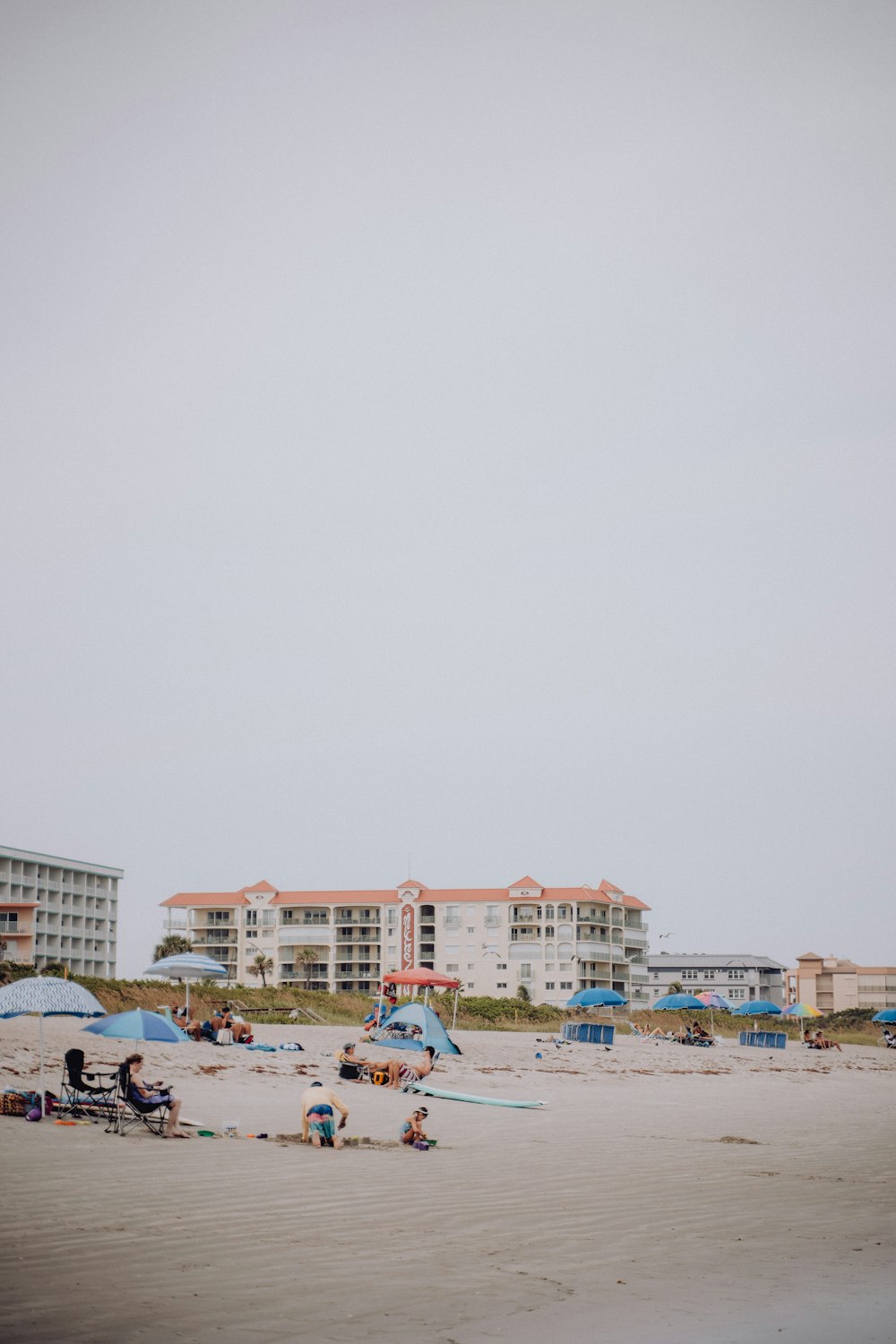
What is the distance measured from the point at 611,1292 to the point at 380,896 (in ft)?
360

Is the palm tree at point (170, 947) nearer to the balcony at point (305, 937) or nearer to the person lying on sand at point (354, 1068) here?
the balcony at point (305, 937)

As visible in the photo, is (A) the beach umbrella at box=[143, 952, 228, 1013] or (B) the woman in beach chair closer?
(B) the woman in beach chair

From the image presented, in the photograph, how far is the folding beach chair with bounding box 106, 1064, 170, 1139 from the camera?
14656 millimetres

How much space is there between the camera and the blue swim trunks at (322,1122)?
14406mm

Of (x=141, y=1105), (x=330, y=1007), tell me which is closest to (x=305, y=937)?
(x=330, y=1007)

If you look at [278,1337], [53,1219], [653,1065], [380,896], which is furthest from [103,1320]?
[380,896]

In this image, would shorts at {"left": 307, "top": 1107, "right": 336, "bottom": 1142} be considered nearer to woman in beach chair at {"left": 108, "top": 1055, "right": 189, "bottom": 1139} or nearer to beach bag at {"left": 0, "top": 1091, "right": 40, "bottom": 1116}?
woman in beach chair at {"left": 108, "top": 1055, "right": 189, "bottom": 1139}

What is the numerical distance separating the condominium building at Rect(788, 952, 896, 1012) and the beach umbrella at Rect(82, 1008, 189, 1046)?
112572 millimetres

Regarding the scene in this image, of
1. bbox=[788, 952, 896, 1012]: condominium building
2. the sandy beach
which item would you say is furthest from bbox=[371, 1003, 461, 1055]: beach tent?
bbox=[788, 952, 896, 1012]: condominium building

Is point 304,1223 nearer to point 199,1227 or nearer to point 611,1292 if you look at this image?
point 199,1227

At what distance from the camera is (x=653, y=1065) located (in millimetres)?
35250

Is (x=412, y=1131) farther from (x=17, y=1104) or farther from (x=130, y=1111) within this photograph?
(x=17, y=1104)

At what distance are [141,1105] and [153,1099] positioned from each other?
0.18 metres

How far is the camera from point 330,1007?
47.5 m
